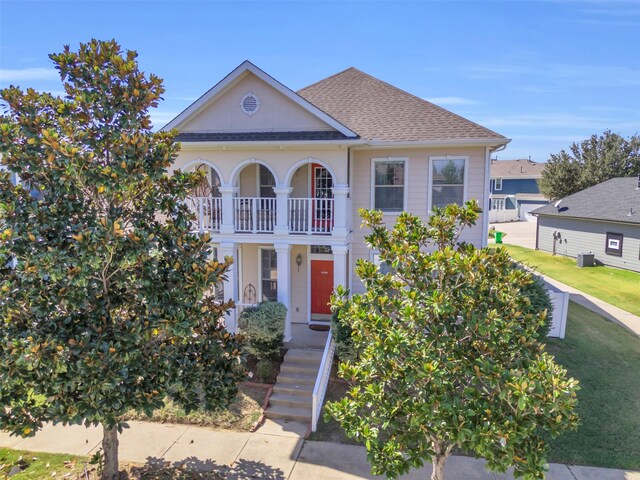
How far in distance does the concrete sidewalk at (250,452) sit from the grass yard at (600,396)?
1.44 feet

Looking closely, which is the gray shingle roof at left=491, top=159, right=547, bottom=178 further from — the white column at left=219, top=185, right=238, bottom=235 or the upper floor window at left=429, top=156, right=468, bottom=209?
the white column at left=219, top=185, right=238, bottom=235

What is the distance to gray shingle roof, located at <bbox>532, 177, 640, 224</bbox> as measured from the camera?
25312mm

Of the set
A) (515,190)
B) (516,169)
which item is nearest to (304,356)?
(515,190)

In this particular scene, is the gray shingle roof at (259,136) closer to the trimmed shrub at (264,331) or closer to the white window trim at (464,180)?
the white window trim at (464,180)

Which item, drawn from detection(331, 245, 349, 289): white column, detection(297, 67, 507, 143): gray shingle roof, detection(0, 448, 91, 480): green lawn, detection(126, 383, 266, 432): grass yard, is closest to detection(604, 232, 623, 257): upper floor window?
detection(297, 67, 507, 143): gray shingle roof

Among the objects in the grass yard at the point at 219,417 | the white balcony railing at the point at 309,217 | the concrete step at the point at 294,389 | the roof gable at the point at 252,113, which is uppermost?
the roof gable at the point at 252,113

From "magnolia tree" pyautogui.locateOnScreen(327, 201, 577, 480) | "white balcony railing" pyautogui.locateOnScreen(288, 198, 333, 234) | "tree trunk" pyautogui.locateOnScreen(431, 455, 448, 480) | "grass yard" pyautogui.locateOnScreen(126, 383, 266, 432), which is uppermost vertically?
"white balcony railing" pyautogui.locateOnScreen(288, 198, 333, 234)

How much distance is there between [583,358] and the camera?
43.3 feet

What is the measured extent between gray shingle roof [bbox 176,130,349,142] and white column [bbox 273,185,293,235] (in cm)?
147

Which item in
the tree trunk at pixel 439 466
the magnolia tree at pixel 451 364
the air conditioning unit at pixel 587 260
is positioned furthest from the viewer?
the air conditioning unit at pixel 587 260

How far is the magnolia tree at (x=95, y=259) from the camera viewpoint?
18.8 ft

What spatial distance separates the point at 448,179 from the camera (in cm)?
1338

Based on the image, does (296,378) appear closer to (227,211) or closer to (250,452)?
(250,452)

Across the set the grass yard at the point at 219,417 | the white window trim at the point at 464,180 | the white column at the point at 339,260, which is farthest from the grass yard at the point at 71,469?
the white window trim at the point at 464,180
